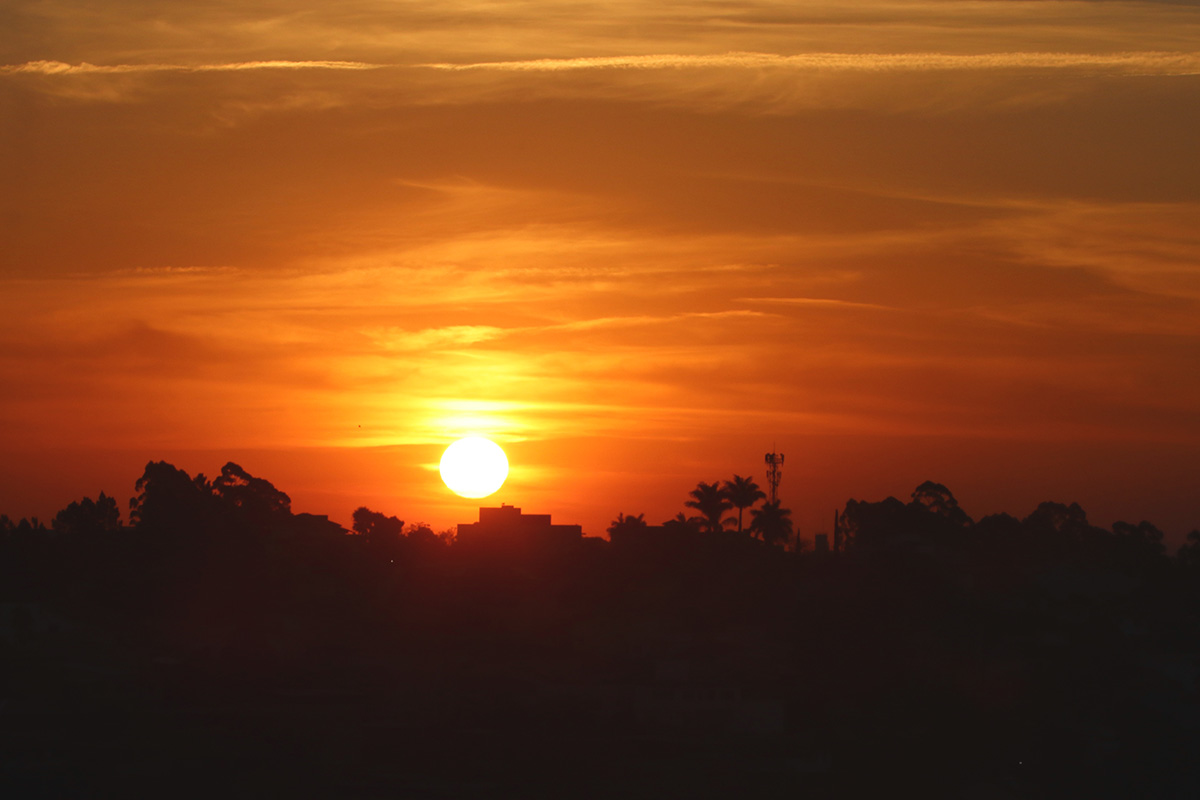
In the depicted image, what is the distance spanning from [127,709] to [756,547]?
48.8 m

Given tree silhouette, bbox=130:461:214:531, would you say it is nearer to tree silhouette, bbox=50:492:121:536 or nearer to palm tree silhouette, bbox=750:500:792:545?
tree silhouette, bbox=50:492:121:536

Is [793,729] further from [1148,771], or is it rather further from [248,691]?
[248,691]

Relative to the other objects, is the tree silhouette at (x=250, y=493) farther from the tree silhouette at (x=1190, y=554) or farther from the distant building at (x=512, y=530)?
the tree silhouette at (x=1190, y=554)

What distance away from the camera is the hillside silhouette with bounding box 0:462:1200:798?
6009cm

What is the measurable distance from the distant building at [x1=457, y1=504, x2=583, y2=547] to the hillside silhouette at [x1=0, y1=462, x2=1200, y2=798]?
1854 millimetres

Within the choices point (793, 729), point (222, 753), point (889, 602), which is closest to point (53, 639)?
point (222, 753)

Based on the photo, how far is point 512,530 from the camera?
106m

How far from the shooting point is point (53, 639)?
72.1 m

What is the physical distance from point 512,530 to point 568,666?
35.7 metres

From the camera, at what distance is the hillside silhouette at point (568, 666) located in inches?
2366

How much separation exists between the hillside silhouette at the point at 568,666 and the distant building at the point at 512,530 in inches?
73.0

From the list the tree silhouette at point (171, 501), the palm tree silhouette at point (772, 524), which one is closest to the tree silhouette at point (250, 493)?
the tree silhouette at point (171, 501)

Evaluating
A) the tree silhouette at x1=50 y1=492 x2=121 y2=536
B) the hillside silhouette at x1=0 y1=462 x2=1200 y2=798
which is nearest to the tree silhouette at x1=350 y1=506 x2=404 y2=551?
the hillside silhouette at x1=0 y1=462 x2=1200 y2=798

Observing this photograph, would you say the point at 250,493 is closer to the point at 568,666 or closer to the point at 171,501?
the point at 171,501
